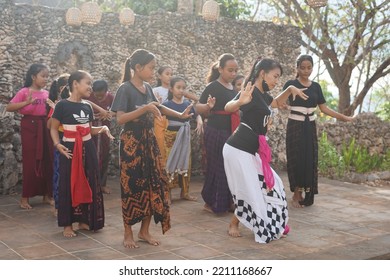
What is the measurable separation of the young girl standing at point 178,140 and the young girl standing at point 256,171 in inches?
71.9

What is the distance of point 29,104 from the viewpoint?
643 cm

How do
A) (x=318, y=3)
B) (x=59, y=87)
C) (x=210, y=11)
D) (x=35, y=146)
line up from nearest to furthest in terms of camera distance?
(x=59, y=87) < (x=35, y=146) < (x=210, y=11) < (x=318, y=3)

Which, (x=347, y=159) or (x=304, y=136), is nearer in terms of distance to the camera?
(x=304, y=136)

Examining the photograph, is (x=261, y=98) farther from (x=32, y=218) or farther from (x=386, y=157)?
(x=386, y=157)

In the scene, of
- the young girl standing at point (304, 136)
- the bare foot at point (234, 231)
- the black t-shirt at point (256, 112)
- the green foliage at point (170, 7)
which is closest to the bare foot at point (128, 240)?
the bare foot at point (234, 231)

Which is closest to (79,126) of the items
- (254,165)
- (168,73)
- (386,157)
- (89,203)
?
(89,203)

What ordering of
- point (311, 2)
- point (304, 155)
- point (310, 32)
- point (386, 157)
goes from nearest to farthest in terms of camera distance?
point (304, 155)
point (311, 2)
point (386, 157)
point (310, 32)

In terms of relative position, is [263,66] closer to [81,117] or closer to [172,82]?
[81,117]

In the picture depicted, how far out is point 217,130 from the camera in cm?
644

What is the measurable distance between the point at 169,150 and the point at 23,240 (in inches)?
95.2

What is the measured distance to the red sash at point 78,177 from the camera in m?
5.38

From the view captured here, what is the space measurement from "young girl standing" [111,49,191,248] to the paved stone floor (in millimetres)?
330

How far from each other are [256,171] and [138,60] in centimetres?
146

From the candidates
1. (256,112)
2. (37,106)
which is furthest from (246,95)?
(37,106)
